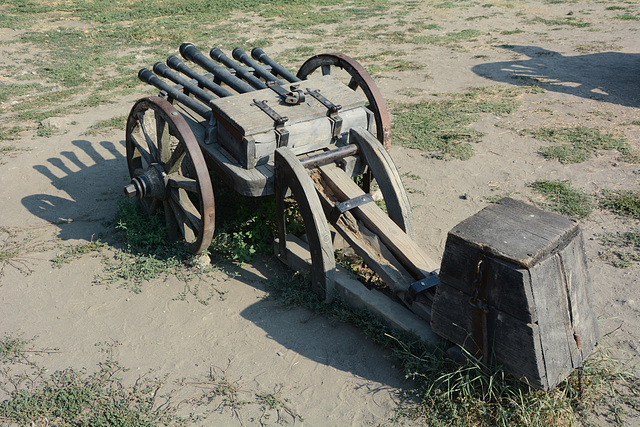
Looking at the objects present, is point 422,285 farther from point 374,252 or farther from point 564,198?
point 564,198

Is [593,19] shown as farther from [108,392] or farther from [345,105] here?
[108,392]

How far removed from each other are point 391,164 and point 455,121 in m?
3.24

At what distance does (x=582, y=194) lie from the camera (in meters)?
5.24

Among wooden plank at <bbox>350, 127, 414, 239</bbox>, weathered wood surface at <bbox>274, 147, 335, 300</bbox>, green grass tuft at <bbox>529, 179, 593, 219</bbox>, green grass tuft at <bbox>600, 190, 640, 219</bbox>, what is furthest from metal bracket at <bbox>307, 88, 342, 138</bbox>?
green grass tuft at <bbox>600, 190, 640, 219</bbox>

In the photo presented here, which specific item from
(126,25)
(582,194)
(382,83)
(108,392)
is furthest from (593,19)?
(108,392)

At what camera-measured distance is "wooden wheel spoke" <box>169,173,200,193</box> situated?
4.16 m

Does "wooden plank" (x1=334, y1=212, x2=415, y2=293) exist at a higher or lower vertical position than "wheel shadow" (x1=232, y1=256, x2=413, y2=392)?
higher

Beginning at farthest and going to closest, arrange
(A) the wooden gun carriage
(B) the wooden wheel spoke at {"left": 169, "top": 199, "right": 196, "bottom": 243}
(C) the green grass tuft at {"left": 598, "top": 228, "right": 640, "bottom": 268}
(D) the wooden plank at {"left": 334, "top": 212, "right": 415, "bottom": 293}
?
(B) the wooden wheel spoke at {"left": 169, "top": 199, "right": 196, "bottom": 243}
(C) the green grass tuft at {"left": 598, "top": 228, "right": 640, "bottom": 268}
(D) the wooden plank at {"left": 334, "top": 212, "right": 415, "bottom": 293}
(A) the wooden gun carriage

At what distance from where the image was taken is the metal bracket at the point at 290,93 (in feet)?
13.8

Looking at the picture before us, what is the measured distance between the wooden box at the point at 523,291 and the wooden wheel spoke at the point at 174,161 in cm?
225

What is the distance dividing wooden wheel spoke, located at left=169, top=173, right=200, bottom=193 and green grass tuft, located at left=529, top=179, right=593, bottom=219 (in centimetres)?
307

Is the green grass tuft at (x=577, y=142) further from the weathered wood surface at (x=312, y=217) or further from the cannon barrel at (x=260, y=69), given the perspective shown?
the weathered wood surface at (x=312, y=217)

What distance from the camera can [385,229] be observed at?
3.78 metres

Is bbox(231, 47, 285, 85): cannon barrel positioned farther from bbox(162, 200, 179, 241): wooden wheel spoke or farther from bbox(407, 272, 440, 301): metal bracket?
bbox(407, 272, 440, 301): metal bracket
